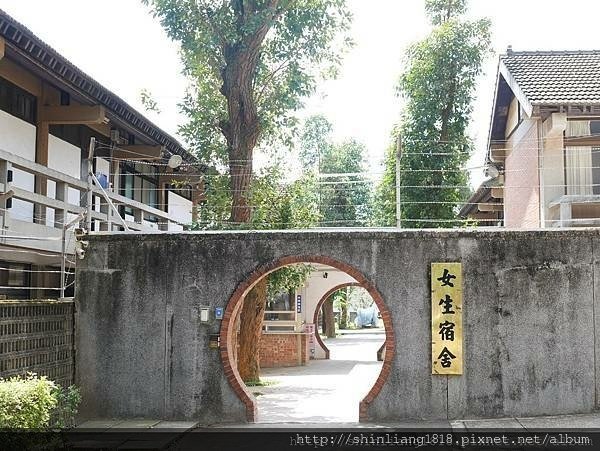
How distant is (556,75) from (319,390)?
8132 millimetres

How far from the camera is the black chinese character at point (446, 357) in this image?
33.8 feet

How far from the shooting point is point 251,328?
51.8 ft

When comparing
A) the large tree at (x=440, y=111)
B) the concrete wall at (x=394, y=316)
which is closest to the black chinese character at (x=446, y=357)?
the concrete wall at (x=394, y=316)

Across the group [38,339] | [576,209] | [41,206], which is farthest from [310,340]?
[38,339]

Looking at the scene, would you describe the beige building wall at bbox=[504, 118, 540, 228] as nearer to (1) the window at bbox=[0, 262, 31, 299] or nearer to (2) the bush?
(1) the window at bbox=[0, 262, 31, 299]

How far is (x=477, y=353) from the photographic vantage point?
34.0 feet

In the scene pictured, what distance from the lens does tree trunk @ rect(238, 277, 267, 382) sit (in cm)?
1573

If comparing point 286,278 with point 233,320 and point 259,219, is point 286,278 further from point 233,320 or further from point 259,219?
point 233,320

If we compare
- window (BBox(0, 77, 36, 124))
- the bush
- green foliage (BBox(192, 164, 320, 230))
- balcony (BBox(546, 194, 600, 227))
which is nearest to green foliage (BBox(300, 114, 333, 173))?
green foliage (BBox(192, 164, 320, 230))

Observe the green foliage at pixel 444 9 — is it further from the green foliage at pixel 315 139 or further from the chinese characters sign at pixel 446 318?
the green foliage at pixel 315 139

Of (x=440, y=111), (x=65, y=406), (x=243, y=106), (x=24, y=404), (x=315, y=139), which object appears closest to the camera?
(x=24, y=404)

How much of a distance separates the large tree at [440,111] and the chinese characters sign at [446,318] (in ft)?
34.2

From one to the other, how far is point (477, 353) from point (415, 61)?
43.2ft

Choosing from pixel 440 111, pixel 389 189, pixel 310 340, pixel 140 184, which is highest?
pixel 440 111
